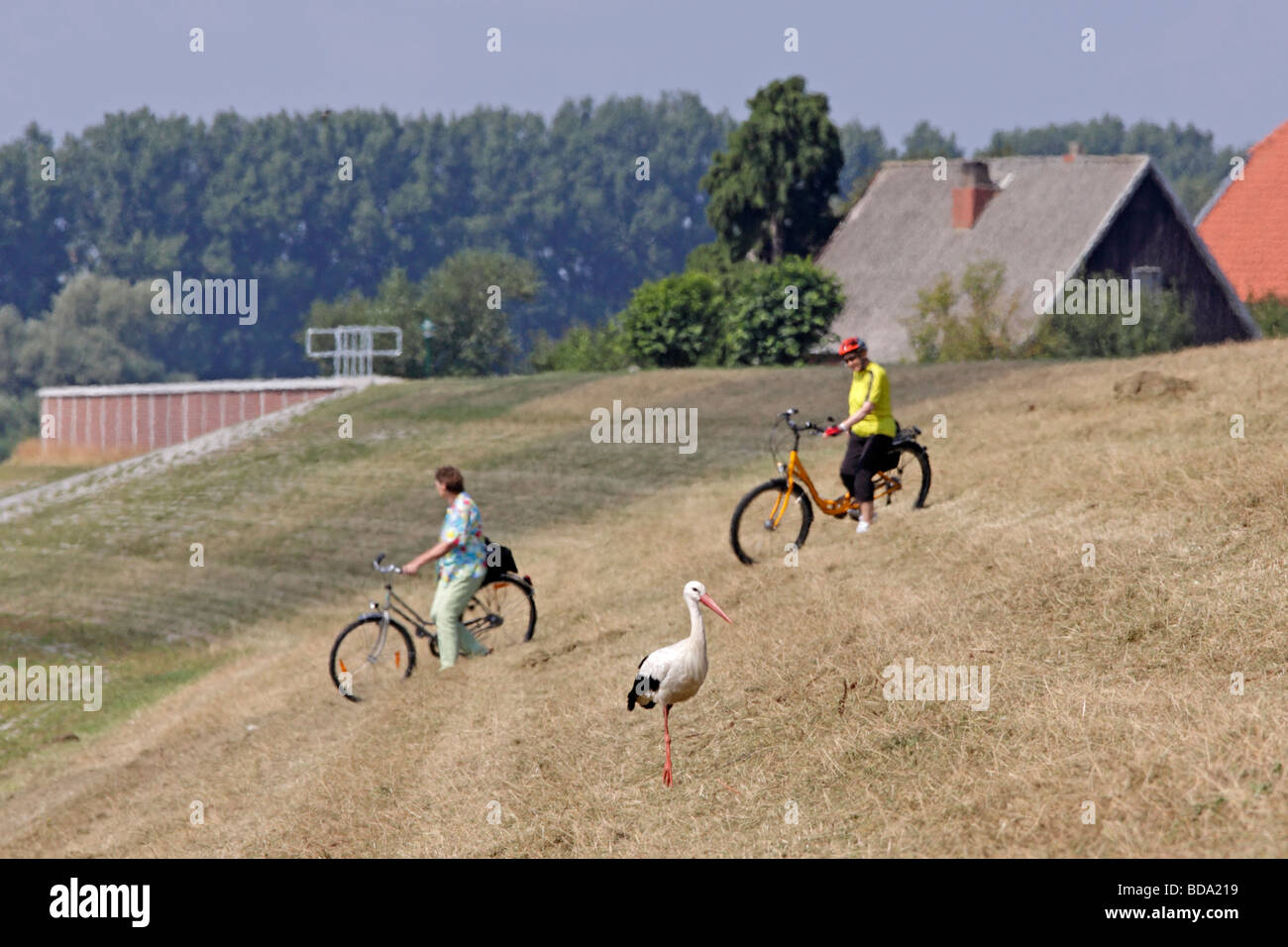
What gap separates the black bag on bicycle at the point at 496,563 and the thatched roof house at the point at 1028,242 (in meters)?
36.7

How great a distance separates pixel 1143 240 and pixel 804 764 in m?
47.6

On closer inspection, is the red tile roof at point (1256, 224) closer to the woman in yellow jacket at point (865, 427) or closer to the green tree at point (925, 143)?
the woman in yellow jacket at point (865, 427)

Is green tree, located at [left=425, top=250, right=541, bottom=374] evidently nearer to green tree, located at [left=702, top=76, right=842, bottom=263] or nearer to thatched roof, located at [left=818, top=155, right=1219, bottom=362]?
green tree, located at [left=702, top=76, right=842, bottom=263]

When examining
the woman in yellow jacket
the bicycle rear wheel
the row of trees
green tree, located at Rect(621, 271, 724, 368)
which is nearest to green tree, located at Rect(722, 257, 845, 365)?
green tree, located at Rect(621, 271, 724, 368)

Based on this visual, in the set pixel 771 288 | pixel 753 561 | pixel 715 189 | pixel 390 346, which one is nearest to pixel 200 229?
pixel 390 346

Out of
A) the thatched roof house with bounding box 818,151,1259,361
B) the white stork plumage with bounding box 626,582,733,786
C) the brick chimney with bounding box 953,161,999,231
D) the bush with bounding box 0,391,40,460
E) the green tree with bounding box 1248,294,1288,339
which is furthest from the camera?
the bush with bounding box 0,391,40,460

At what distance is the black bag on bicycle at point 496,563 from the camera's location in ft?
46.5

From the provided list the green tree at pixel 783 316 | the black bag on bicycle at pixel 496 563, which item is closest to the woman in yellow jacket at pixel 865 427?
the black bag on bicycle at pixel 496 563

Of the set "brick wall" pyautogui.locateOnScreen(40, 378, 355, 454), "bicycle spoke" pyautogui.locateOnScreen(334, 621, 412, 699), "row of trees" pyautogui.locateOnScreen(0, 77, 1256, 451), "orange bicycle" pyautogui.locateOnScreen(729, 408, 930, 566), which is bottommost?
"bicycle spoke" pyautogui.locateOnScreen(334, 621, 412, 699)

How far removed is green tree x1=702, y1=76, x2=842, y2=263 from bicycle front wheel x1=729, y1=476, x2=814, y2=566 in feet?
149

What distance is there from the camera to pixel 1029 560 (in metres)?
12.4

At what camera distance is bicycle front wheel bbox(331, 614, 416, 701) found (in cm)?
1457

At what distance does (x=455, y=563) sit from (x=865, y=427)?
4574mm

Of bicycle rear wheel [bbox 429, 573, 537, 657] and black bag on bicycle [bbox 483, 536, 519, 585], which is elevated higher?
black bag on bicycle [bbox 483, 536, 519, 585]
